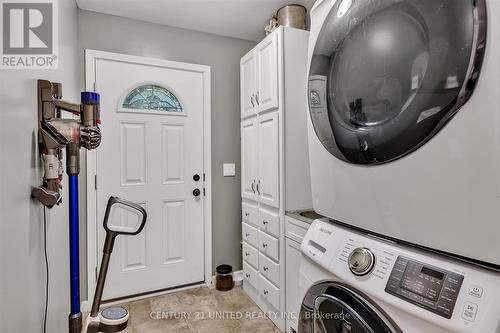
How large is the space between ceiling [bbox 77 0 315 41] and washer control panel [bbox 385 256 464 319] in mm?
2145

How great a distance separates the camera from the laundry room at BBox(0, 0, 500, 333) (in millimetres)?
597

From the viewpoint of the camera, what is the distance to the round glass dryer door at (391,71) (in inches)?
22.9

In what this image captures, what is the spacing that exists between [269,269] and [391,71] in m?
1.73

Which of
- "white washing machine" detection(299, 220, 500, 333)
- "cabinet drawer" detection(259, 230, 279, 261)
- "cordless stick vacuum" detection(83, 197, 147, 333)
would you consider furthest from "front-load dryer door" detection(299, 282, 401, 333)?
"cabinet drawer" detection(259, 230, 279, 261)

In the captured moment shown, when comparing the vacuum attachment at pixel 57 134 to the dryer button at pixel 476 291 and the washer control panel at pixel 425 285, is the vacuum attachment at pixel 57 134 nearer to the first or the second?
the washer control panel at pixel 425 285

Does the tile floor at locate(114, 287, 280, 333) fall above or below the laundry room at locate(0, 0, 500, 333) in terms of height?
below

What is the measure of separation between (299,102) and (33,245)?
5.47 feet

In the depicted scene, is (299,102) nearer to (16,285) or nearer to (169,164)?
(169,164)

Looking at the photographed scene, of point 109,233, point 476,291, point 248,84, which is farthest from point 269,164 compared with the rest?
point 476,291

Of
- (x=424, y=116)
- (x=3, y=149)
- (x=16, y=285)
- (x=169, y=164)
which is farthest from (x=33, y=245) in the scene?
(x=169, y=164)

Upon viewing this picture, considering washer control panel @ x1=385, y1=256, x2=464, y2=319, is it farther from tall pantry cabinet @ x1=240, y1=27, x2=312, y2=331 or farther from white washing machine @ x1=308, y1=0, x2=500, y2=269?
tall pantry cabinet @ x1=240, y1=27, x2=312, y2=331

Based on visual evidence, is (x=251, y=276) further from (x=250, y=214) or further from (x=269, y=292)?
(x=250, y=214)

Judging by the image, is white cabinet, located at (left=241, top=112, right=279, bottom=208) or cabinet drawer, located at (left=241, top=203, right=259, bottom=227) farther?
cabinet drawer, located at (left=241, top=203, right=259, bottom=227)

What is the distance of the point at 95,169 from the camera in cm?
233
